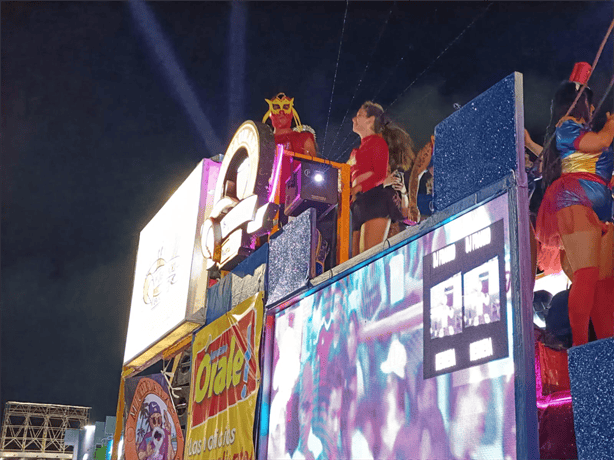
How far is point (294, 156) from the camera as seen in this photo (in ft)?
29.7

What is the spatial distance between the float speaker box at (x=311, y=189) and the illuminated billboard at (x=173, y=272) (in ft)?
10.6

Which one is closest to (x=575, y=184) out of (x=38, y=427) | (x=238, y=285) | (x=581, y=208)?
(x=581, y=208)

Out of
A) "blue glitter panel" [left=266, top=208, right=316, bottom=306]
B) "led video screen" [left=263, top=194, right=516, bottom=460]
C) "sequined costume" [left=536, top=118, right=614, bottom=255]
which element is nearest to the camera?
"led video screen" [left=263, top=194, right=516, bottom=460]

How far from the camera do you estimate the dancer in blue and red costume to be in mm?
4559

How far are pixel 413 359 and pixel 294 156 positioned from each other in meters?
4.55

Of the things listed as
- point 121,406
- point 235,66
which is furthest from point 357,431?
point 235,66

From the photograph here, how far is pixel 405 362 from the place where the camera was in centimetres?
512

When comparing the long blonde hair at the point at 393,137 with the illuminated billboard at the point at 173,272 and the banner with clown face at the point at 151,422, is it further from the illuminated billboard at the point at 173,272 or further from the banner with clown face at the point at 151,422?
the banner with clown face at the point at 151,422

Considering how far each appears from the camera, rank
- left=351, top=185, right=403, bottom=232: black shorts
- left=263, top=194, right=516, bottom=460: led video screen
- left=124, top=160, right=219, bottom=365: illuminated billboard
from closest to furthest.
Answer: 1. left=263, top=194, right=516, bottom=460: led video screen
2. left=351, top=185, right=403, bottom=232: black shorts
3. left=124, top=160, right=219, bottom=365: illuminated billboard

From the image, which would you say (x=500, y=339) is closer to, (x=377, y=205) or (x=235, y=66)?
(x=377, y=205)

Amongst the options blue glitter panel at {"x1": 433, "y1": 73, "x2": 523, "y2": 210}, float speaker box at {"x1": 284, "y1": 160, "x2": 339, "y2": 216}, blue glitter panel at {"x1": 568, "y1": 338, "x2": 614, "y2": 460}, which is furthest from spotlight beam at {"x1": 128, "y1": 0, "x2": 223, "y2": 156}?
blue glitter panel at {"x1": 568, "y1": 338, "x2": 614, "y2": 460}

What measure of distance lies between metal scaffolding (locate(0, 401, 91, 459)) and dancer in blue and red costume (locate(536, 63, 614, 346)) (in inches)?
1987

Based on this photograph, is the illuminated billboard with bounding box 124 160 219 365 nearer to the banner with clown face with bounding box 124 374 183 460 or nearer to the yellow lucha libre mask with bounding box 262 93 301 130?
the banner with clown face with bounding box 124 374 183 460

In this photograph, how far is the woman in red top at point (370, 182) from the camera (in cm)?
748
